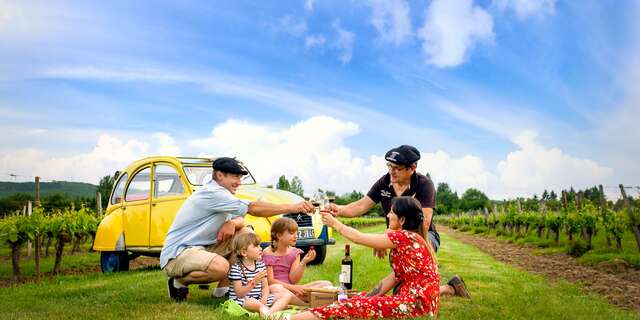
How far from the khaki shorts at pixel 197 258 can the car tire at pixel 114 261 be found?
5.35 metres

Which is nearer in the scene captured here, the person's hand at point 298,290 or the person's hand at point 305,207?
the person's hand at point 298,290

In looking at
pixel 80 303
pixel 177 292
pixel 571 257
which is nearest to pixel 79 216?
pixel 80 303

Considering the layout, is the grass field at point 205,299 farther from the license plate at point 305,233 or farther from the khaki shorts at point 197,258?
the license plate at point 305,233

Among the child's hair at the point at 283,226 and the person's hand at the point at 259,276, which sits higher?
the child's hair at the point at 283,226

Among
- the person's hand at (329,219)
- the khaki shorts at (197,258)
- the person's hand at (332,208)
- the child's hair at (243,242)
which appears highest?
the person's hand at (332,208)

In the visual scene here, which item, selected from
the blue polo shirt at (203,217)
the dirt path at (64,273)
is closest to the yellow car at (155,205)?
the dirt path at (64,273)

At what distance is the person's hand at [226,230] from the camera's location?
245 inches

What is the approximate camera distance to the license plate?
10383 millimetres

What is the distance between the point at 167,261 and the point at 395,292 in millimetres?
2652

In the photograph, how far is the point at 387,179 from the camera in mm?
6527

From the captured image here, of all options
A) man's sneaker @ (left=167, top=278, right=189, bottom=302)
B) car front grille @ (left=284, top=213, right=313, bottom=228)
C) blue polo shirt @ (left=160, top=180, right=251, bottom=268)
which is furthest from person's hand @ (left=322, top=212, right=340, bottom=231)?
car front grille @ (left=284, top=213, right=313, bottom=228)

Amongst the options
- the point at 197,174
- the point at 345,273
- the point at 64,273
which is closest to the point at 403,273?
the point at 345,273

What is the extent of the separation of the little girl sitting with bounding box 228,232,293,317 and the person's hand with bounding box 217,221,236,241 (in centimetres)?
32

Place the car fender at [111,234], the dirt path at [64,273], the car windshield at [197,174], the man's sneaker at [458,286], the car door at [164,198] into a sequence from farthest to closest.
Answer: the dirt path at [64,273], the car fender at [111,234], the car windshield at [197,174], the car door at [164,198], the man's sneaker at [458,286]
